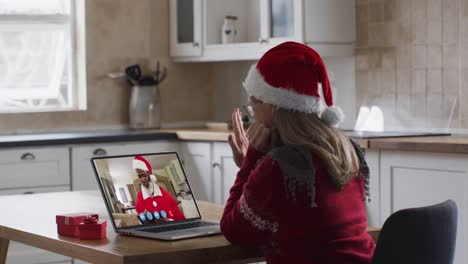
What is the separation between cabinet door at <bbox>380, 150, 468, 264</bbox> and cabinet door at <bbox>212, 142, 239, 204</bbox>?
1058 millimetres

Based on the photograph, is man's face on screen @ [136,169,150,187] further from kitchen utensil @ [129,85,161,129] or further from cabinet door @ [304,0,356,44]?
kitchen utensil @ [129,85,161,129]

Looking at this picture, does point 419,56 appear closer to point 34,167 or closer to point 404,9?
point 404,9

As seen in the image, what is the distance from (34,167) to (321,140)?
2838 millimetres

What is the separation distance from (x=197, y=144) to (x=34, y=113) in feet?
3.32

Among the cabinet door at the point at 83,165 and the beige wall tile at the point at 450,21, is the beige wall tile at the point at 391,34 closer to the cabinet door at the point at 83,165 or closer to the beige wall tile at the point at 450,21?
the beige wall tile at the point at 450,21

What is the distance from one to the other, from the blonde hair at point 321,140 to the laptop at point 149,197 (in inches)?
13.7

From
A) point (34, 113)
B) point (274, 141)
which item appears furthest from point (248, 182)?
point (34, 113)

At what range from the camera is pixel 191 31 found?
5676 mm

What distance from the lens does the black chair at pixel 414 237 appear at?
2.04 metres

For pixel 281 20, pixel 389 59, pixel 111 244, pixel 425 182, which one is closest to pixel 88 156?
pixel 281 20

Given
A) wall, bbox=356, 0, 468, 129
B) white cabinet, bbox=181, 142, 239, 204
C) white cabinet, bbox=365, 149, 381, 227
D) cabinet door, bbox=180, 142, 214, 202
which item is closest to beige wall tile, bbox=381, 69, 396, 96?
wall, bbox=356, 0, 468, 129

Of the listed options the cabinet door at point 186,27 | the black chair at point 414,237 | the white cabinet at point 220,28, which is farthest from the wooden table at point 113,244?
the cabinet door at point 186,27

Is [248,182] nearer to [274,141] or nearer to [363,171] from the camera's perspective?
[274,141]

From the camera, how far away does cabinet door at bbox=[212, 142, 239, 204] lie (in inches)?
197
